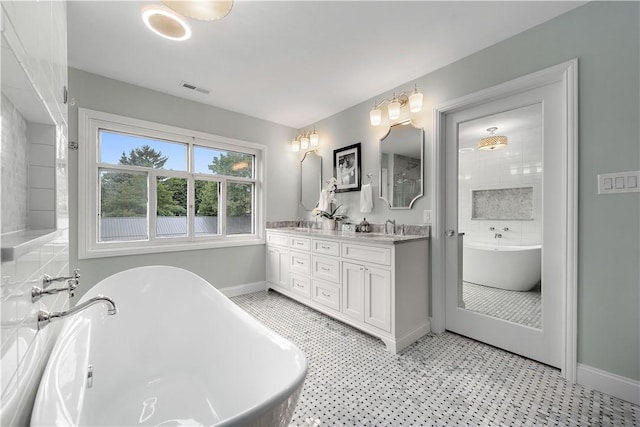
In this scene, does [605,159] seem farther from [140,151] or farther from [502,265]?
[140,151]

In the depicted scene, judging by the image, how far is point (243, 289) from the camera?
3.45 m

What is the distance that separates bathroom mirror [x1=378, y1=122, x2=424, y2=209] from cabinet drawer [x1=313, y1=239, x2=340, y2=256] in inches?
29.8

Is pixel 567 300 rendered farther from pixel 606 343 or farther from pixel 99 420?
pixel 99 420

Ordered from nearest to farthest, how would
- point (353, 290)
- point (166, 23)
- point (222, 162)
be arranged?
point (166, 23)
point (353, 290)
point (222, 162)

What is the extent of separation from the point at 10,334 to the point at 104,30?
228 centimetres

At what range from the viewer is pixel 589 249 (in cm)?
162

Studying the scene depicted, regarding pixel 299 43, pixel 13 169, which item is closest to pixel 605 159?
pixel 299 43

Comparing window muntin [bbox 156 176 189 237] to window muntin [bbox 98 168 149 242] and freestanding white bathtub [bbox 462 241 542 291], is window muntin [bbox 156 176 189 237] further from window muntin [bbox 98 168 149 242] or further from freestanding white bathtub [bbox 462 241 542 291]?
freestanding white bathtub [bbox 462 241 542 291]

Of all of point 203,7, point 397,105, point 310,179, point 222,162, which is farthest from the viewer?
point 310,179

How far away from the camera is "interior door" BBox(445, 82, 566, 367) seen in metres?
1.81

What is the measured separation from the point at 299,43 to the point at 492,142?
5.82 feet

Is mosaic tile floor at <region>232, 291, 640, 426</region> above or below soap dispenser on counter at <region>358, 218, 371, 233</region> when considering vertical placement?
below

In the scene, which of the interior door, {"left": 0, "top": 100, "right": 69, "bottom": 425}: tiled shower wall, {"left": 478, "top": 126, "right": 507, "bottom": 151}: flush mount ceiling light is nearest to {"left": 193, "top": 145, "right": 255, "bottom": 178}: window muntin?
{"left": 0, "top": 100, "right": 69, "bottom": 425}: tiled shower wall

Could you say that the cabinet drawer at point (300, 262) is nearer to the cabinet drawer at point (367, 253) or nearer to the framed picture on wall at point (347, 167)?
the cabinet drawer at point (367, 253)
